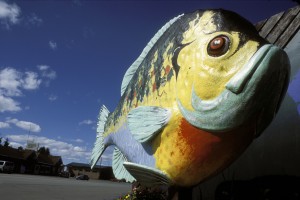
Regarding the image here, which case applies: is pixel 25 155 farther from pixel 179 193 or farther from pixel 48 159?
pixel 179 193

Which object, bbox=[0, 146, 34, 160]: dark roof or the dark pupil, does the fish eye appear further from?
bbox=[0, 146, 34, 160]: dark roof

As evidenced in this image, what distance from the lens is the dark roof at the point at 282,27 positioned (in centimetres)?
308

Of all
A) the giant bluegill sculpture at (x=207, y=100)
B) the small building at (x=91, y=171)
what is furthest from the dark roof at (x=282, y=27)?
the small building at (x=91, y=171)

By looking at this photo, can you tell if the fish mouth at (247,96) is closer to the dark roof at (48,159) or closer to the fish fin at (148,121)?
the fish fin at (148,121)

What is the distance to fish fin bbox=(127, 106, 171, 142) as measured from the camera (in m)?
1.74

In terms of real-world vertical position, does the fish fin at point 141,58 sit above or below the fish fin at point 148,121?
above

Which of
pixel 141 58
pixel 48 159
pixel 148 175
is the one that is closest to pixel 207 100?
pixel 148 175

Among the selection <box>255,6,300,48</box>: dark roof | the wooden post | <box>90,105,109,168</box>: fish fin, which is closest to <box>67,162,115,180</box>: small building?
<box>90,105,109,168</box>: fish fin

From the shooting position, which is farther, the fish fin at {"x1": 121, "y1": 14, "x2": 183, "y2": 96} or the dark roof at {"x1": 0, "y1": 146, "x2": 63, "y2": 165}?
the dark roof at {"x1": 0, "y1": 146, "x2": 63, "y2": 165}

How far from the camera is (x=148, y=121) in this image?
71.4 inches

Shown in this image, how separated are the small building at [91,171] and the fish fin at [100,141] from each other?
54276 mm

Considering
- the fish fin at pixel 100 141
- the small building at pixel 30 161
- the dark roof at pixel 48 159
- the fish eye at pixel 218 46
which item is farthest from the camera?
the dark roof at pixel 48 159

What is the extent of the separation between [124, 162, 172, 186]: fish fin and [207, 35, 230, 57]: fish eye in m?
0.74

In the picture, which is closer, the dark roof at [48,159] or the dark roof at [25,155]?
the dark roof at [25,155]
